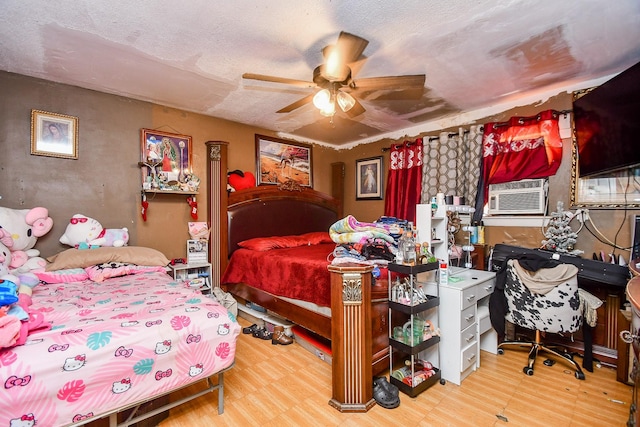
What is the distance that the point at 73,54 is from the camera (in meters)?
2.29

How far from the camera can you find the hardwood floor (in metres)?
1.80

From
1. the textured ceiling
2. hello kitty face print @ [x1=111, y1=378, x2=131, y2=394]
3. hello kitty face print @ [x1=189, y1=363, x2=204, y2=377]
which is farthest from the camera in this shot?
the textured ceiling

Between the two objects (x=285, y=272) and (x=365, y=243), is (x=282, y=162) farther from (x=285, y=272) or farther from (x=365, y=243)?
(x=365, y=243)

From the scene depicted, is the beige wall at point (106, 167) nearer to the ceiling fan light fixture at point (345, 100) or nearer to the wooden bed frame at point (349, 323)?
the wooden bed frame at point (349, 323)

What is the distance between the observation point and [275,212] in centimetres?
425

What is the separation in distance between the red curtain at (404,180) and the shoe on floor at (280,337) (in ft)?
7.72

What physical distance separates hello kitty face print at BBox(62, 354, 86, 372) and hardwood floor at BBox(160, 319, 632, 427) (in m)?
0.81

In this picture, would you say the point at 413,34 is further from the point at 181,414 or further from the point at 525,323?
the point at 181,414

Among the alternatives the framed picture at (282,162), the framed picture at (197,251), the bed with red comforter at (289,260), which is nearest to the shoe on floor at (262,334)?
the bed with red comforter at (289,260)

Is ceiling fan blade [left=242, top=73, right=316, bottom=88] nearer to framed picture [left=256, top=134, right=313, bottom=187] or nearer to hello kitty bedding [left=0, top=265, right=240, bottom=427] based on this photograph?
hello kitty bedding [left=0, top=265, right=240, bottom=427]

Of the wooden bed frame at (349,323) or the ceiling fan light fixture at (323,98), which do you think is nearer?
the wooden bed frame at (349,323)

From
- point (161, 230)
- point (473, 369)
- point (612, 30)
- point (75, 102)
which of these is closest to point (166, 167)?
point (161, 230)

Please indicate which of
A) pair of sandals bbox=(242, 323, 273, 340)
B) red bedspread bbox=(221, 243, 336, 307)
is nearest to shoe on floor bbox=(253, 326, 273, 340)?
pair of sandals bbox=(242, 323, 273, 340)

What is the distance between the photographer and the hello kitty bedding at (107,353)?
1196 millimetres
